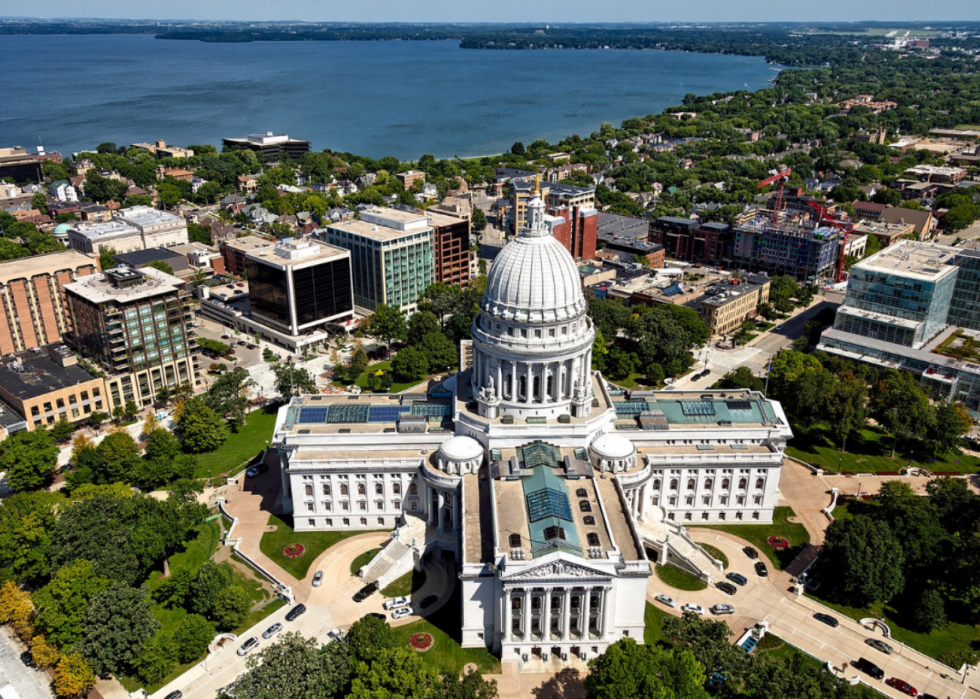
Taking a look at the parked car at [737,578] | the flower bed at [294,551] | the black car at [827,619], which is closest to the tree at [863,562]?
the black car at [827,619]

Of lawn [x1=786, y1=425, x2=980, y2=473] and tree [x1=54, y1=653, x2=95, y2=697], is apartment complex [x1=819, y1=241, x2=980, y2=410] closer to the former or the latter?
lawn [x1=786, y1=425, x2=980, y2=473]

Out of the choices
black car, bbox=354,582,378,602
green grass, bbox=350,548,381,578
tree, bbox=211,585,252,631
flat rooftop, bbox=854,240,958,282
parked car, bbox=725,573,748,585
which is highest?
flat rooftop, bbox=854,240,958,282

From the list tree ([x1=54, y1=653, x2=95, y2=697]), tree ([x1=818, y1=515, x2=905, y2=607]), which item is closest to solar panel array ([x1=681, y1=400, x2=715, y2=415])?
tree ([x1=818, y1=515, x2=905, y2=607])

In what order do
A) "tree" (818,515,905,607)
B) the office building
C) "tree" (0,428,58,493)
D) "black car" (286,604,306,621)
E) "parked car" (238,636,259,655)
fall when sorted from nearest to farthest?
"parked car" (238,636,259,655)
"tree" (818,515,905,607)
"black car" (286,604,306,621)
"tree" (0,428,58,493)
the office building

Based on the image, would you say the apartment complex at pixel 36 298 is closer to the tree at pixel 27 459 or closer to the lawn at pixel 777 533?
the tree at pixel 27 459

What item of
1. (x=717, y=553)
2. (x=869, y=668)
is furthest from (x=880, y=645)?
(x=717, y=553)

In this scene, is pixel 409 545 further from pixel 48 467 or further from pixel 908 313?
pixel 908 313

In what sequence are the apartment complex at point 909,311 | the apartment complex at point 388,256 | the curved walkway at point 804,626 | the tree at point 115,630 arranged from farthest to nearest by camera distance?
1. the apartment complex at point 388,256
2. the apartment complex at point 909,311
3. the curved walkway at point 804,626
4. the tree at point 115,630

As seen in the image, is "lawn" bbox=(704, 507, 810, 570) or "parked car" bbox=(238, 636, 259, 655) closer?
"parked car" bbox=(238, 636, 259, 655)
